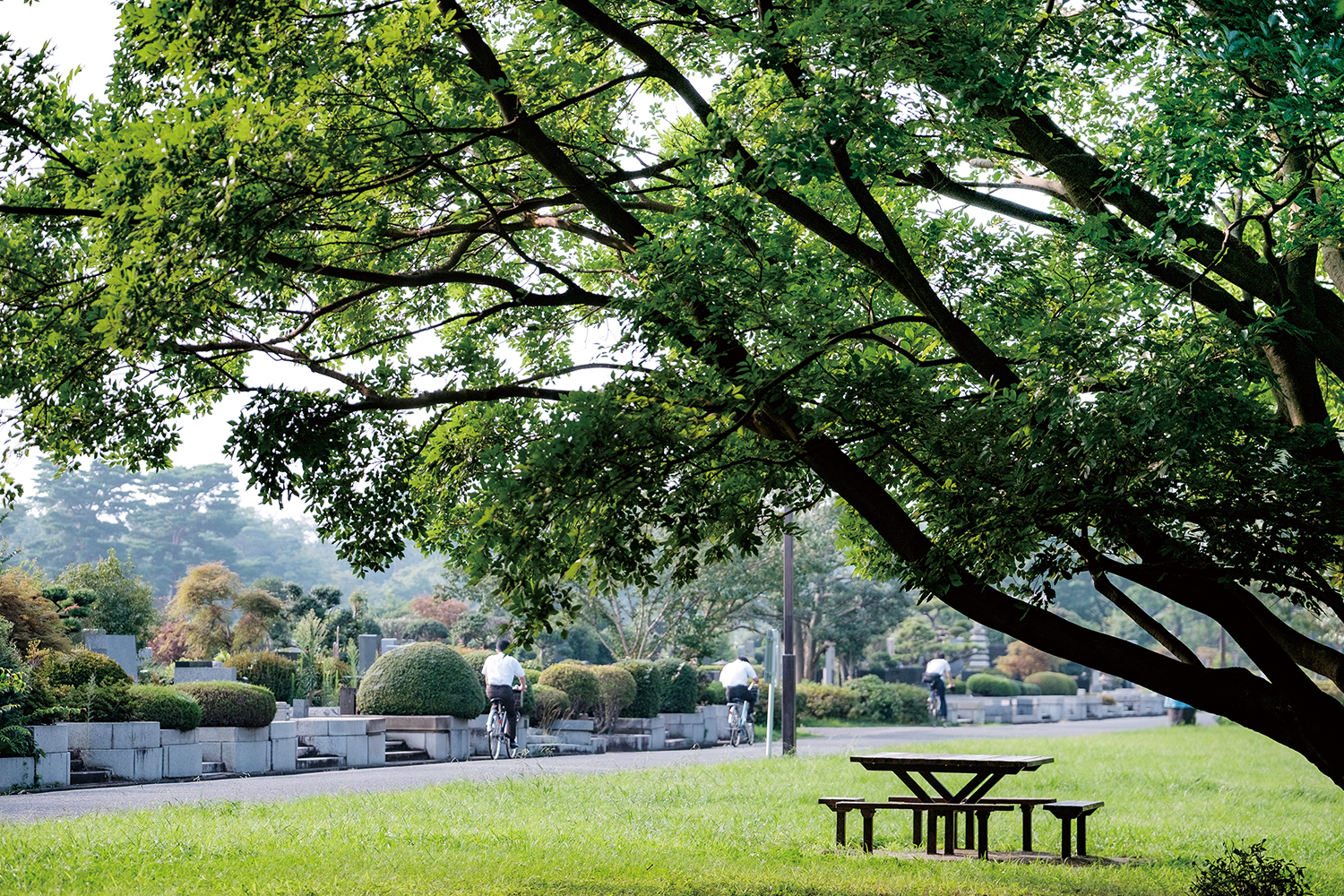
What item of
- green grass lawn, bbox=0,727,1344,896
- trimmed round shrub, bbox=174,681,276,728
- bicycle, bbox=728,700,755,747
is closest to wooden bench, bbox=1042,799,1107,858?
green grass lawn, bbox=0,727,1344,896

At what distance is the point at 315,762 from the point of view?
16.6m

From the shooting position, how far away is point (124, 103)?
707 centimetres

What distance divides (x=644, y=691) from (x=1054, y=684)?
99.9 feet

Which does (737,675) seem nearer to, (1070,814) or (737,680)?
(737,680)

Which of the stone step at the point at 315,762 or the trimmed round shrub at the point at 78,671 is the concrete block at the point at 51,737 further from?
the stone step at the point at 315,762

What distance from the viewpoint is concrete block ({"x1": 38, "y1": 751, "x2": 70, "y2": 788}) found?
12.8 meters

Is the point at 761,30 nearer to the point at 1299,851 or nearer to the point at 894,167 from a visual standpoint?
the point at 894,167

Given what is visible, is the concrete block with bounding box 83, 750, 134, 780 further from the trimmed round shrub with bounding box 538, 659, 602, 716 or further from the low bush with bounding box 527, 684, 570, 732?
the trimmed round shrub with bounding box 538, 659, 602, 716

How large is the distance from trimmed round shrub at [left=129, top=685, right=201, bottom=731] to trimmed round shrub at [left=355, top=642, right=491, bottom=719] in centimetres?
A: 464

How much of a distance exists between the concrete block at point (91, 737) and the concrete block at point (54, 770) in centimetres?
68

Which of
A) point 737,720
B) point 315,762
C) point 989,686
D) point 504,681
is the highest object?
point 504,681

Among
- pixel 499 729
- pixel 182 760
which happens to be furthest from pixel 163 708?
pixel 499 729

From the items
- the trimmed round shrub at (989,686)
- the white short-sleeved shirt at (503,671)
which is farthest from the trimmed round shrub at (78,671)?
the trimmed round shrub at (989,686)

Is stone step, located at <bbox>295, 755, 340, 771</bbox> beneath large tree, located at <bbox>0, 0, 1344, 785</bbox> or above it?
beneath
